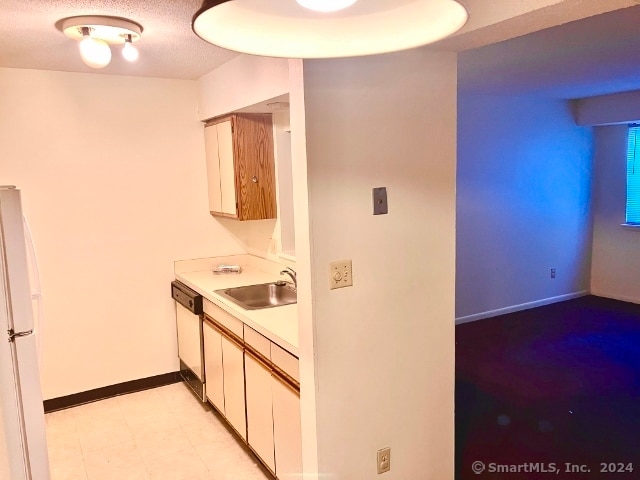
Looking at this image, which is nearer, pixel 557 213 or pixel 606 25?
pixel 606 25

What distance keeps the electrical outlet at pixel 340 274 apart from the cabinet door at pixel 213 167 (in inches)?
72.3

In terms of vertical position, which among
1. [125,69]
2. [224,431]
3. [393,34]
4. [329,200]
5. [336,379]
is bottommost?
[224,431]

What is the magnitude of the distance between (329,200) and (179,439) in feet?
6.53

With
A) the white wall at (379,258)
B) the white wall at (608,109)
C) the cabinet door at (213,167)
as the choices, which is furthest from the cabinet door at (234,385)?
the white wall at (608,109)

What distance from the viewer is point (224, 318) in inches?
116

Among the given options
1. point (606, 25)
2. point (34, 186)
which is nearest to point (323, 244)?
point (606, 25)

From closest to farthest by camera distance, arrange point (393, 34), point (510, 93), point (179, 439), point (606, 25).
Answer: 1. point (393, 34)
2. point (606, 25)
3. point (179, 439)
4. point (510, 93)

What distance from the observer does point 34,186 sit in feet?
10.9

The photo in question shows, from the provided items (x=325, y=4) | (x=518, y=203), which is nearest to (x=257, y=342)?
(x=325, y=4)

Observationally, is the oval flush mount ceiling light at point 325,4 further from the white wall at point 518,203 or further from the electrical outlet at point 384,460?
the white wall at point 518,203

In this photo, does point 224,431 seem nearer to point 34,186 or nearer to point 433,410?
point 433,410

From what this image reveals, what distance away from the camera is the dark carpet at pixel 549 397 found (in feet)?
9.04

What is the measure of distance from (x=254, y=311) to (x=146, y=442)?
1191mm

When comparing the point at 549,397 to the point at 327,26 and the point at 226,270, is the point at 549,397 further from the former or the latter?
A: the point at 327,26
